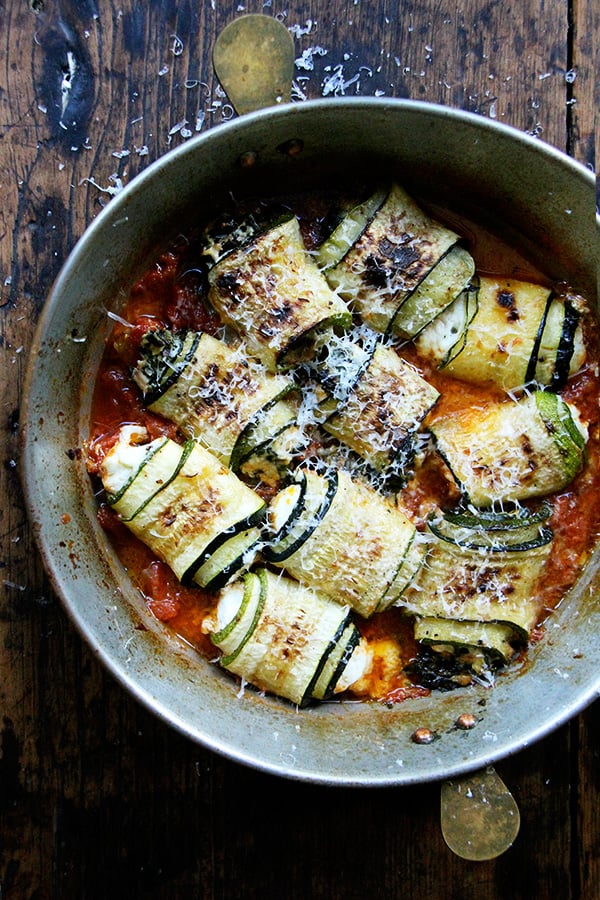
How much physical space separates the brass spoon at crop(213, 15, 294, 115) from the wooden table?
0.80 feet

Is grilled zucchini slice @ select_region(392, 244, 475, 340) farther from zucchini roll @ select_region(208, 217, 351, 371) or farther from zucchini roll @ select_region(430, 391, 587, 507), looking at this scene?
zucchini roll @ select_region(430, 391, 587, 507)

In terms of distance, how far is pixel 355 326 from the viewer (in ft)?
9.28

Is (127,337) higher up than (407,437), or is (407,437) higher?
(127,337)

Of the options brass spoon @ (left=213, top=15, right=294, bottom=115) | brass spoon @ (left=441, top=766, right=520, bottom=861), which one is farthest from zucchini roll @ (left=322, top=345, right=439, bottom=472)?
brass spoon @ (left=441, top=766, right=520, bottom=861)

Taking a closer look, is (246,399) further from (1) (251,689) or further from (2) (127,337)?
(1) (251,689)

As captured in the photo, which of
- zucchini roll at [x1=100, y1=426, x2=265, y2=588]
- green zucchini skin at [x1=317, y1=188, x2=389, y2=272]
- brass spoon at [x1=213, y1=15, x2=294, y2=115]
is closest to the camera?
brass spoon at [x1=213, y1=15, x2=294, y2=115]

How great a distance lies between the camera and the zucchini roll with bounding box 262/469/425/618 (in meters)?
2.70

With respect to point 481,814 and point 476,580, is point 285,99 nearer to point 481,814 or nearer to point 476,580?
point 476,580

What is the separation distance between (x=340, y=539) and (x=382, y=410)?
46 cm

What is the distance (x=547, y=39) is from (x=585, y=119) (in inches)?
12.0

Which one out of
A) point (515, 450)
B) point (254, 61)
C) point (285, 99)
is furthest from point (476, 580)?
point (254, 61)

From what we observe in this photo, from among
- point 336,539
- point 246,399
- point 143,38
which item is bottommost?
point 336,539

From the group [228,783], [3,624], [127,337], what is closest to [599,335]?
[127,337]

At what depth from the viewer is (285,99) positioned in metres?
2.49
